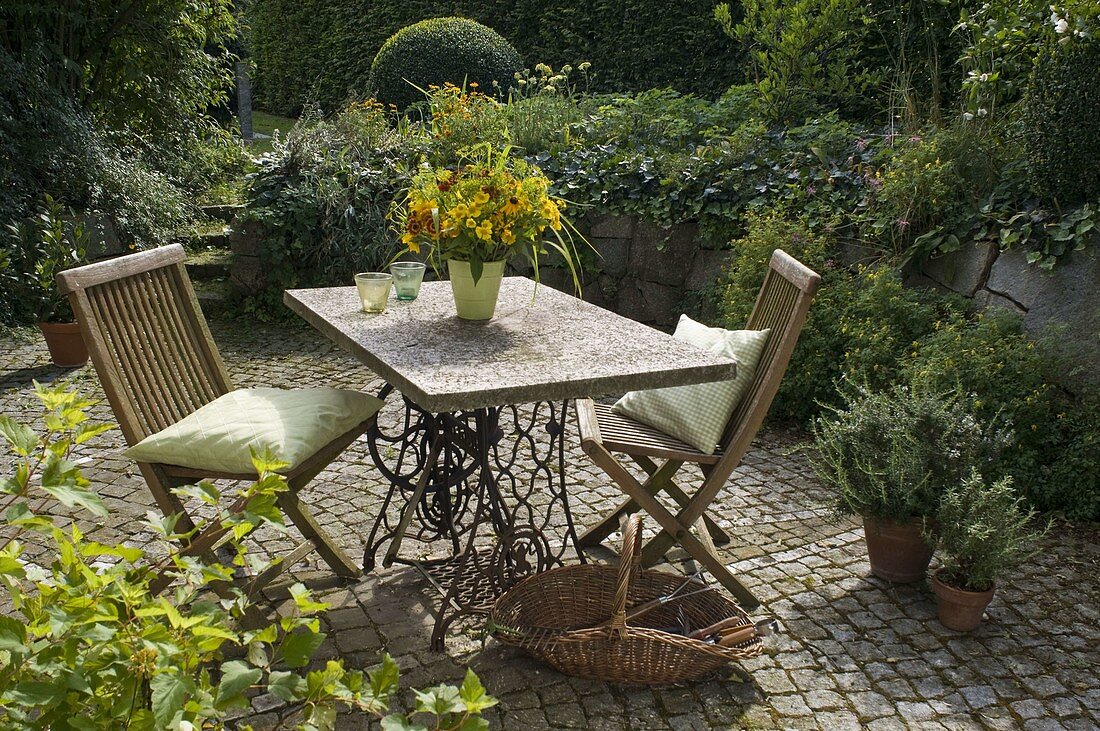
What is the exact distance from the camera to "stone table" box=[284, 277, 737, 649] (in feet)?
8.59

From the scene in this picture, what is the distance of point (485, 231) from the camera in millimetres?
3008

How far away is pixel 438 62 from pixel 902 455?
763 cm

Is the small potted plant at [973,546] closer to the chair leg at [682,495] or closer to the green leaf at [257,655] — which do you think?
the chair leg at [682,495]

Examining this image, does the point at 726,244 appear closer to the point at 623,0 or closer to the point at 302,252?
the point at 302,252

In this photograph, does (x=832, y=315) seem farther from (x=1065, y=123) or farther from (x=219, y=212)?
(x=219, y=212)

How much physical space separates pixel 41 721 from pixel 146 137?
8769 millimetres

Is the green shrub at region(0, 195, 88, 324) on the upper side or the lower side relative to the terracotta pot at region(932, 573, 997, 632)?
lower

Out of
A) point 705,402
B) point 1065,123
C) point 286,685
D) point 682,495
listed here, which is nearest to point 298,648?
point 286,685

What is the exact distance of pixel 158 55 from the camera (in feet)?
28.7

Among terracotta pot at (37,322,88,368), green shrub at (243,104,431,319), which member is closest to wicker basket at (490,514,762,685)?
terracotta pot at (37,322,88,368)

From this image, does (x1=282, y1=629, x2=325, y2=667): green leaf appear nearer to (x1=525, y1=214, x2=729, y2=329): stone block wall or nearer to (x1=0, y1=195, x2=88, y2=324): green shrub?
(x1=0, y1=195, x2=88, y2=324): green shrub

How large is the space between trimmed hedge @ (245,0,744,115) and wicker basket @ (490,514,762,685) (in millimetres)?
7479

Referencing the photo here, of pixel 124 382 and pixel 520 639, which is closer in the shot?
pixel 520 639

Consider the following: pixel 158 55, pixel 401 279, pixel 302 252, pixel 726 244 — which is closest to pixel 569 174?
pixel 726 244
